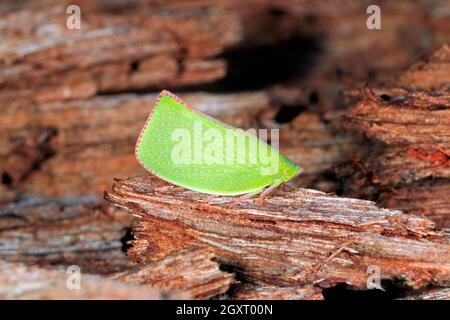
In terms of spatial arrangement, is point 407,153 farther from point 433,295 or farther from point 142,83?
point 142,83

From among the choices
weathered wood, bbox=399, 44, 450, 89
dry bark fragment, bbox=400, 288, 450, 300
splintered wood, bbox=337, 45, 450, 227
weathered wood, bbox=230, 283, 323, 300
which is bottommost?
dry bark fragment, bbox=400, 288, 450, 300

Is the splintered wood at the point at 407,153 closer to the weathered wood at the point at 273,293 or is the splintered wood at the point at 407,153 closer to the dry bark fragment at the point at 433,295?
the dry bark fragment at the point at 433,295

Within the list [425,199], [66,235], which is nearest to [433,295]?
[425,199]

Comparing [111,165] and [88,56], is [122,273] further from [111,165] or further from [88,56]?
[88,56]

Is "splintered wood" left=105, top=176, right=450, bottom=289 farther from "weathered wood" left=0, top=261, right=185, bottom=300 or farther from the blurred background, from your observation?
A: the blurred background

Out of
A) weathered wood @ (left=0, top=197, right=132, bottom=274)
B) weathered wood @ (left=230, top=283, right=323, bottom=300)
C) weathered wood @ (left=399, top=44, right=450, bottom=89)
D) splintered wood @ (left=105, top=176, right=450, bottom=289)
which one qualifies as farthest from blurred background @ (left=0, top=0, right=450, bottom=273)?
weathered wood @ (left=230, top=283, right=323, bottom=300)
